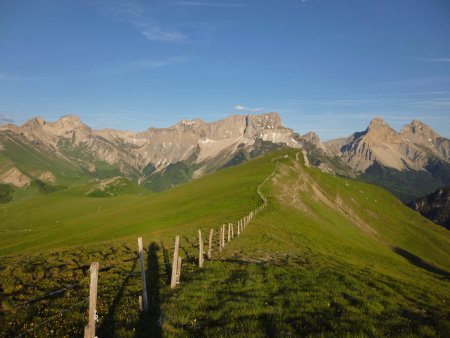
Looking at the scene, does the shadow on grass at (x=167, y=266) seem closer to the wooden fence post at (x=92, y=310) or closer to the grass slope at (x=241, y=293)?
the grass slope at (x=241, y=293)

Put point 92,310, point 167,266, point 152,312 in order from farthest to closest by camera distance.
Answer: point 167,266 < point 152,312 < point 92,310

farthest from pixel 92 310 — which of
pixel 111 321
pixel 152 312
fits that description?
pixel 152 312

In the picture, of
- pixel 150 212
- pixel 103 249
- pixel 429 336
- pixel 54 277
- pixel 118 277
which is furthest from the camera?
pixel 150 212

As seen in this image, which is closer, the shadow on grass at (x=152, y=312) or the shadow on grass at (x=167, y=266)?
the shadow on grass at (x=152, y=312)

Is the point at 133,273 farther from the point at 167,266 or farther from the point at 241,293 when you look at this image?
the point at 241,293

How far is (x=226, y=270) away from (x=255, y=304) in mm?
10318

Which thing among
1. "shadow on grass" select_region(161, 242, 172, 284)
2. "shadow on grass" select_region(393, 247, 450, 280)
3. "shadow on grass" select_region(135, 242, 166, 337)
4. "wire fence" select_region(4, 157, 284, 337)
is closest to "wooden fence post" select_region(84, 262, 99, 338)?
"wire fence" select_region(4, 157, 284, 337)

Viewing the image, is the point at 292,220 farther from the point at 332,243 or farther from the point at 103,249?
the point at 103,249

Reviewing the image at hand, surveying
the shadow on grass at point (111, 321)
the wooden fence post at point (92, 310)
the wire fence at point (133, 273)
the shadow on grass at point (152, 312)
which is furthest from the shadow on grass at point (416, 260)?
the wooden fence post at point (92, 310)

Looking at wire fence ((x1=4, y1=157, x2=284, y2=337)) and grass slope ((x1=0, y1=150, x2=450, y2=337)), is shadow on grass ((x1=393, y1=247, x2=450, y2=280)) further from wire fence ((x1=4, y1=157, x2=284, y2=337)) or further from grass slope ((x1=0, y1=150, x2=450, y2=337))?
grass slope ((x1=0, y1=150, x2=450, y2=337))

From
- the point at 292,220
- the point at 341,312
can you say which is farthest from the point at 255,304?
the point at 292,220

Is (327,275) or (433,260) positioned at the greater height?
(327,275)

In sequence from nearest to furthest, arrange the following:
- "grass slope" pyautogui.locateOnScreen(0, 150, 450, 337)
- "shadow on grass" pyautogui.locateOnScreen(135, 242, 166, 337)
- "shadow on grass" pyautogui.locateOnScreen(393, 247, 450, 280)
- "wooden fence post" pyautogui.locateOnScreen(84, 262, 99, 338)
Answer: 1. "wooden fence post" pyautogui.locateOnScreen(84, 262, 99, 338)
2. "shadow on grass" pyautogui.locateOnScreen(135, 242, 166, 337)
3. "grass slope" pyautogui.locateOnScreen(0, 150, 450, 337)
4. "shadow on grass" pyautogui.locateOnScreen(393, 247, 450, 280)

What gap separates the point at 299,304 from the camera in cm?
1941
